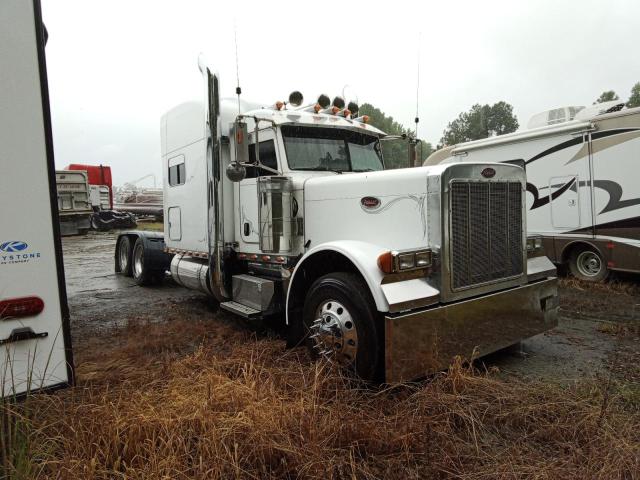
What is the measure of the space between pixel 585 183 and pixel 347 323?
6.52 meters

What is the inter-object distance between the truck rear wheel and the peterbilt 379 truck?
156 inches

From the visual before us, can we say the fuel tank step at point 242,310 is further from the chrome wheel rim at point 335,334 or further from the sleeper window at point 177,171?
the sleeper window at point 177,171

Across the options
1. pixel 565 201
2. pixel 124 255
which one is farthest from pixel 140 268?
pixel 565 201

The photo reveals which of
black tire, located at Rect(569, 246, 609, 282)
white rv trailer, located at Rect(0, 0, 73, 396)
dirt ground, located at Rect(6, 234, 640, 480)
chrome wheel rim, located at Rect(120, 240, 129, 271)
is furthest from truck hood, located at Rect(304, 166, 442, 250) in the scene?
chrome wheel rim, located at Rect(120, 240, 129, 271)

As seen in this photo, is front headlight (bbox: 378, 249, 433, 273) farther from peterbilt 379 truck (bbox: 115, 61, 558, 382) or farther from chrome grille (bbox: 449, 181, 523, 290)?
chrome grille (bbox: 449, 181, 523, 290)

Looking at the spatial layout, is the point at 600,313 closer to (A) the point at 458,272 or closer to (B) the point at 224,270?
(A) the point at 458,272

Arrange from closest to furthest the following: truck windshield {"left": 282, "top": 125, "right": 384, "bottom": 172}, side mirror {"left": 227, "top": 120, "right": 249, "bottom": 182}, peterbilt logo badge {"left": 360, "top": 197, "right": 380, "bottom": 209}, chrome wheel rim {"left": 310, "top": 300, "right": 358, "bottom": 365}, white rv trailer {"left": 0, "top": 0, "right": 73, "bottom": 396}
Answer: white rv trailer {"left": 0, "top": 0, "right": 73, "bottom": 396} < chrome wheel rim {"left": 310, "top": 300, "right": 358, "bottom": 365} < peterbilt logo badge {"left": 360, "top": 197, "right": 380, "bottom": 209} < side mirror {"left": 227, "top": 120, "right": 249, "bottom": 182} < truck windshield {"left": 282, "top": 125, "right": 384, "bottom": 172}

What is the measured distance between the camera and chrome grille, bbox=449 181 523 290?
3.85 meters

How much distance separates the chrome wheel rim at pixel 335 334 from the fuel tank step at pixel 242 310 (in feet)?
4.04

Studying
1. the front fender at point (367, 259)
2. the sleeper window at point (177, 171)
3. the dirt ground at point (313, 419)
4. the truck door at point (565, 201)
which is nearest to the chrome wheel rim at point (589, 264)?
the truck door at point (565, 201)

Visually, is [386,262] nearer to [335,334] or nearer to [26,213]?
[335,334]

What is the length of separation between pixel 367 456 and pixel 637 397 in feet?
7.74

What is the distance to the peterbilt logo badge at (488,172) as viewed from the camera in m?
4.04

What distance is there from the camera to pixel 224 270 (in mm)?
5898
